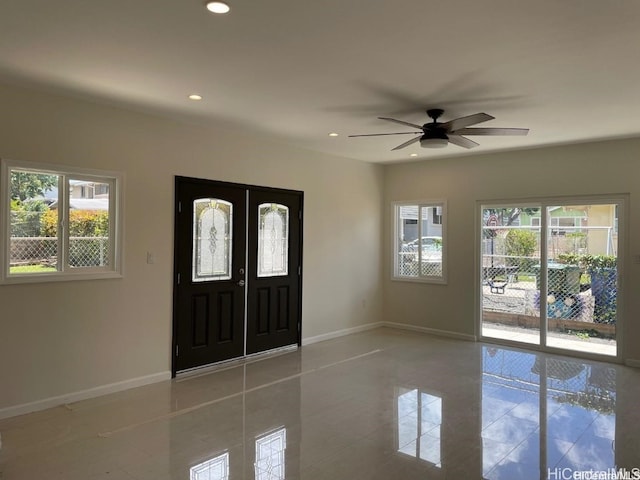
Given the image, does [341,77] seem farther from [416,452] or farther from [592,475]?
[592,475]

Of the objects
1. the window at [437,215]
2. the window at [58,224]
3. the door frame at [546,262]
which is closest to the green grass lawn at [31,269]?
the window at [58,224]

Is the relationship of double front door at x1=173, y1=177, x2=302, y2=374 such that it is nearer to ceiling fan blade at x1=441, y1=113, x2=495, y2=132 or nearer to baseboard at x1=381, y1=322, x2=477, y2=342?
baseboard at x1=381, y1=322, x2=477, y2=342

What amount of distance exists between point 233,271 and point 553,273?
13.6ft

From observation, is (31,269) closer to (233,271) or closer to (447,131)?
(233,271)

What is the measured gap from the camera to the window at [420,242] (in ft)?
23.0

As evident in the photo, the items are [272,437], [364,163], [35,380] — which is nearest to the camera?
[272,437]

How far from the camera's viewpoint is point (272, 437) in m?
3.37

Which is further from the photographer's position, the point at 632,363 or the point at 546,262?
the point at 546,262

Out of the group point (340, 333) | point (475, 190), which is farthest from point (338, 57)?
point (340, 333)

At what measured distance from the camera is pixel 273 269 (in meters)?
5.93

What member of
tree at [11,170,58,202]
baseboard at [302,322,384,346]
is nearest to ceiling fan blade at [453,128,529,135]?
baseboard at [302,322,384,346]

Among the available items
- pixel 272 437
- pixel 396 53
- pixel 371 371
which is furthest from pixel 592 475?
pixel 396 53

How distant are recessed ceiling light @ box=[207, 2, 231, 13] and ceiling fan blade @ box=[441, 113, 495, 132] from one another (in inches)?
81.3

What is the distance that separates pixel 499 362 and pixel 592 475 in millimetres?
2664
